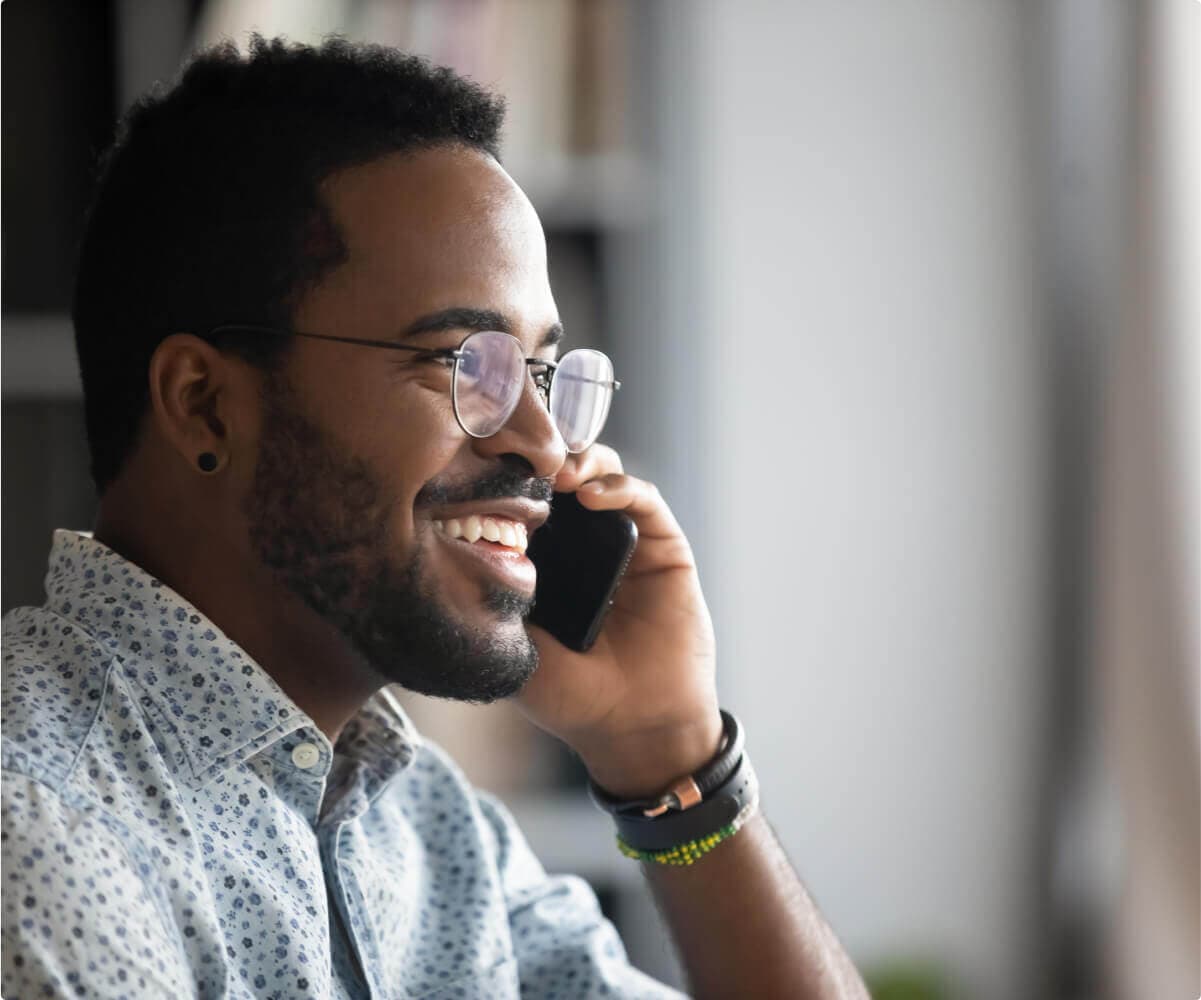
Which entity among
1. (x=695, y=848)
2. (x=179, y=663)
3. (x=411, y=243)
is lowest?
(x=695, y=848)

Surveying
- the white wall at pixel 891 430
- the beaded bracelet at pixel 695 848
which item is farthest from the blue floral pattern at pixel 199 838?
the white wall at pixel 891 430

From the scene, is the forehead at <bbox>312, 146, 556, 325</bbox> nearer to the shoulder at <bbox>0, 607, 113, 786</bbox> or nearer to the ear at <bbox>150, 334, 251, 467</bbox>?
the ear at <bbox>150, 334, 251, 467</bbox>

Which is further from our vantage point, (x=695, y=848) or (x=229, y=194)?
(x=695, y=848)

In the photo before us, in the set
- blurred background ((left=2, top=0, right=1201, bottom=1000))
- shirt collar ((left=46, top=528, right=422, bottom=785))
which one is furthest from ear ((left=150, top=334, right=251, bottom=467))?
blurred background ((left=2, top=0, right=1201, bottom=1000))

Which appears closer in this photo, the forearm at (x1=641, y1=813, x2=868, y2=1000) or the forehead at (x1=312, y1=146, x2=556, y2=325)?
the forehead at (x1=312, y1=146, x2=556, y2=325)

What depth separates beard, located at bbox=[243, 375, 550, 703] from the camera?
1038mm

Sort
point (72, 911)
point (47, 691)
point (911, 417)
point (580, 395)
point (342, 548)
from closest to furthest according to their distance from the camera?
point (72, 911), point (47, 691), point (342, 548), point (580, 395), point (911, 417)

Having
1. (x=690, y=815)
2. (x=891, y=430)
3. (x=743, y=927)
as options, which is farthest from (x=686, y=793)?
(x=891, y=430)

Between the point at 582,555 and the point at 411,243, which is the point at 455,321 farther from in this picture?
the point at 582,555

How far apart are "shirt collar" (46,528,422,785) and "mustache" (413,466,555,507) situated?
17cm

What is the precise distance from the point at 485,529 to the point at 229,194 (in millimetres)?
303

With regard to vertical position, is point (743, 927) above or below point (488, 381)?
below

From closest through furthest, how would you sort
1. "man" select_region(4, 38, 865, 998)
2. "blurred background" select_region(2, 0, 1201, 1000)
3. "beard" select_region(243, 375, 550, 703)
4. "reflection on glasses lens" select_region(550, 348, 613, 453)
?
1. "man" select_region(4, 38, 865, 998)
2. "beard" select_region(243, 375, 550, 703)
3. "reflection on glasses lens" select_region(550, 348, 613, 453)
4. "blurred background" select_region(2, 0, 1201, 1000)

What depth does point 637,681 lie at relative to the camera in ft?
4.24
